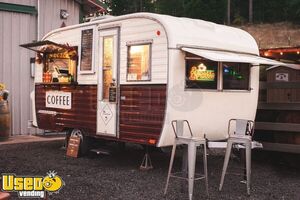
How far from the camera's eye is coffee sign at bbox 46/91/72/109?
32.0 feet

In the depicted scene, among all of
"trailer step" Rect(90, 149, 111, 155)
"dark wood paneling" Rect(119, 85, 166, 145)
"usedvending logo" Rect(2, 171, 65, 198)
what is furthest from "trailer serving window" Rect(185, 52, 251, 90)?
"usedvending logo" Rect(2, 171, 65, 198)

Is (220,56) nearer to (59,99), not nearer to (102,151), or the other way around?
(102,151)

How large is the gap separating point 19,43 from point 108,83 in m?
4.94

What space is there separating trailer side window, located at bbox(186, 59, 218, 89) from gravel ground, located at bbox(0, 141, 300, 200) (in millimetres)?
1628

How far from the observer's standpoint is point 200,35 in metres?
7.90

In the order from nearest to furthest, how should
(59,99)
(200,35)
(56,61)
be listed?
1. (200,35)
2. (59,99)
3. (56,61)

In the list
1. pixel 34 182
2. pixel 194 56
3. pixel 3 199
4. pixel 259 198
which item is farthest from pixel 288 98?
pixel 3 199

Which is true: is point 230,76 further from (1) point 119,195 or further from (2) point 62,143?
(2) point 62,143

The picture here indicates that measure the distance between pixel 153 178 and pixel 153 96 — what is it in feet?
4.58

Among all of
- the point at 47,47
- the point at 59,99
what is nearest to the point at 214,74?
the point at 59,99

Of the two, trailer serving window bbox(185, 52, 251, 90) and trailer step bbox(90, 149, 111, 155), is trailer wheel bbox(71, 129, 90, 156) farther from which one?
trailer serving window bbox(185, 52, 251, 90)

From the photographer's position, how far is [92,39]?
30.2 ft

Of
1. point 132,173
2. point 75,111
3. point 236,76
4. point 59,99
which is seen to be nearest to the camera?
point 132,173

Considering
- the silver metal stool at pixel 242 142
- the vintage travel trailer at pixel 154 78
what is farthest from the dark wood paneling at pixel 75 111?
the silver metal stool at pixel 242 142
